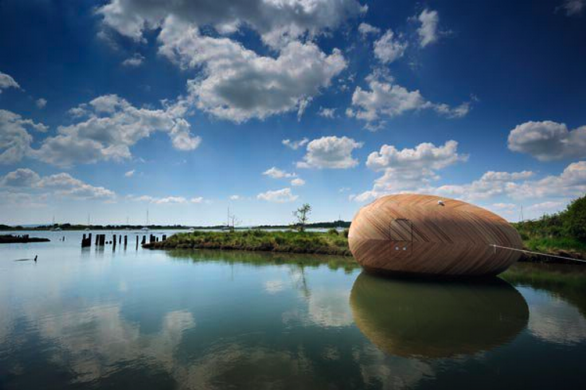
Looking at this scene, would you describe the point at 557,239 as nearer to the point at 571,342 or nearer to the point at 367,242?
the point at 367,242

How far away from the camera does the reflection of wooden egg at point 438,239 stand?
10.7 meters

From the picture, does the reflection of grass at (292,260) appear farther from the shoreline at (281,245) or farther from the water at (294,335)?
the water at (294,335)

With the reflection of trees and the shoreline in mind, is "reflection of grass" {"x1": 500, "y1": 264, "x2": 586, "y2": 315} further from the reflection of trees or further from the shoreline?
the shoreline

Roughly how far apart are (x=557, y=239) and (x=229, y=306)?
23586 mm

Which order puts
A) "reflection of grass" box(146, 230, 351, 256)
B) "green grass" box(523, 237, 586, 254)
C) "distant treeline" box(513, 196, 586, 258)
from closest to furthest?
"distant treeline" box(513, 196, 586, 258), "green grass" box(523, 237, 586, 254), "reflection of grass" box(146, 230, 351, 256)

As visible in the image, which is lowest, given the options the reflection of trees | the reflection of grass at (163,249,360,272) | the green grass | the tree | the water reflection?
the reflection of trees

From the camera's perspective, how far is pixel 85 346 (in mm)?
5441

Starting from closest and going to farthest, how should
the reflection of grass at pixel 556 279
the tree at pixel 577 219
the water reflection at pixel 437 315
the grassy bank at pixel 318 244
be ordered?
the water reflection at pixel 437 315
the reflection of grass at pixel 556 279
the grassy bank at pixel 318 244
the tree at pixel 577 219

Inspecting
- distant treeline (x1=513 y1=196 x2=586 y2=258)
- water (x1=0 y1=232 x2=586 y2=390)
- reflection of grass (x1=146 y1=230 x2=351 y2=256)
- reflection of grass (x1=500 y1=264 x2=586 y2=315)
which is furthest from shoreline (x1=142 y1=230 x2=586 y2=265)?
water (x1=0 y1=232 x2=586 y2=390)

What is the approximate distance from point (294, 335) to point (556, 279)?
12.4 meters

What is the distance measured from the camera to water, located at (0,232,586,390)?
4285 mm

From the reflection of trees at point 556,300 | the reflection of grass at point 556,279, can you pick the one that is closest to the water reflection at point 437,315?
the reflection of trees at point 556,300

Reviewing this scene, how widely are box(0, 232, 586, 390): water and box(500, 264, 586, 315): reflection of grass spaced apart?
0.14 metres

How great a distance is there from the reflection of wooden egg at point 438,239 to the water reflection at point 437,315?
72 centimetres
